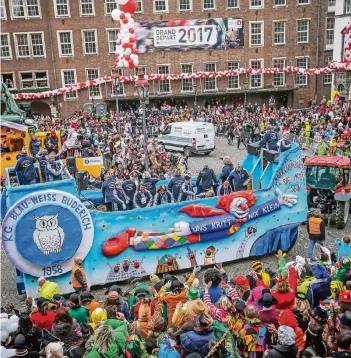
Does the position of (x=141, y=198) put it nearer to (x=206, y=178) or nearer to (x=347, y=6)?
(x=206, y=178)

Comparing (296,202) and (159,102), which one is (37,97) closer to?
(159,102)

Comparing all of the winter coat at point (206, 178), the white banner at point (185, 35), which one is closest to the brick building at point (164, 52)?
the white banner at point (185, 35)

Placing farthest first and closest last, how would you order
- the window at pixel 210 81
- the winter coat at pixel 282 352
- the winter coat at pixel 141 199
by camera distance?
the window at pixel 210 81, the winter coat at pixel 141 199, the winter coat at pixel 282 352

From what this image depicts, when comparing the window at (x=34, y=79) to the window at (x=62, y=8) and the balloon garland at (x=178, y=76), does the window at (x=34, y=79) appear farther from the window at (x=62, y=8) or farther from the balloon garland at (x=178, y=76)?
the window at (x=62, y=8)

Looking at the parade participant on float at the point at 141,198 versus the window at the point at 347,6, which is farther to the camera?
the window at the point at 347,6

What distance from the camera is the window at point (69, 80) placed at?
3784 cm

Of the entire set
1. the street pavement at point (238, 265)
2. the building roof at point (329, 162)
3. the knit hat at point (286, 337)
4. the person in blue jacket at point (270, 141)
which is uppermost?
the person in blue jacket at point (270, 141)

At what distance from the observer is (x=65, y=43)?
122ft

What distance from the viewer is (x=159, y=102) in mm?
38531

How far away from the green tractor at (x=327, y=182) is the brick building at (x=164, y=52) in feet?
78.9

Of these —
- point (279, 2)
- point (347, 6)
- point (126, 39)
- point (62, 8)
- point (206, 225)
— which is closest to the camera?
point (206, 225)

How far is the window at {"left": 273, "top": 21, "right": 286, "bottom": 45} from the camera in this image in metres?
38.3

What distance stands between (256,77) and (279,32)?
3.82 metres

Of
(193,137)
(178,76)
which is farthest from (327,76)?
(193,137)
